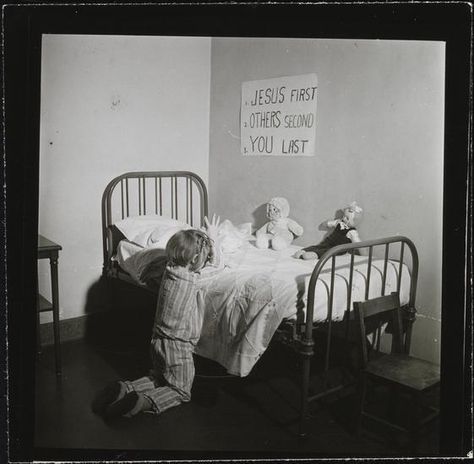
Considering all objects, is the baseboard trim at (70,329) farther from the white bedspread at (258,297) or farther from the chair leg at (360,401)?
the chair leg at (360,401)

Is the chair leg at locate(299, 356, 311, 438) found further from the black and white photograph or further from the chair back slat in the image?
the chair back slat

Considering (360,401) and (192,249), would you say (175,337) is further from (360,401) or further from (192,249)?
(360,401)

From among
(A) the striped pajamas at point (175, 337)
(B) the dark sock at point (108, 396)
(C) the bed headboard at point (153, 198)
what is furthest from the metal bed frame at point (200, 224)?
(B) the dark sock at point (108, 396)

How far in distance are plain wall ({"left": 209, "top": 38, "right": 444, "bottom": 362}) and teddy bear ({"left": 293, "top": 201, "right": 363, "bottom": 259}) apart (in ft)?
0.12

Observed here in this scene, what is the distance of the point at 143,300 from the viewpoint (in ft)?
7.38

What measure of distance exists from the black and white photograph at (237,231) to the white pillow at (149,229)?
1cm

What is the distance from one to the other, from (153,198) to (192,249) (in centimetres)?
52

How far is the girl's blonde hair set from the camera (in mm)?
1989

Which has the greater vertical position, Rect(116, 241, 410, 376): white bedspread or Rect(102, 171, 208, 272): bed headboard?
Rect(102, 171, 208, 272): bed headboard

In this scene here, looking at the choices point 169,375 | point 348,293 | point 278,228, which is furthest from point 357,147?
point 169,375

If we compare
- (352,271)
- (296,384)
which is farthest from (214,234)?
(296,384)

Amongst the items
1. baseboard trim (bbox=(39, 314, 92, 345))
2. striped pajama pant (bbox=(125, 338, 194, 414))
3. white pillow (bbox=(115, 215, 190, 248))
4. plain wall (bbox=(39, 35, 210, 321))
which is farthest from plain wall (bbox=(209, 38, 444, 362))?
baseboard trim (bbox=(39, 314, 92, 345))

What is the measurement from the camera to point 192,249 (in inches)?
78.2

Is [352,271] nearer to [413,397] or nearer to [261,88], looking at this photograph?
[413,397]
